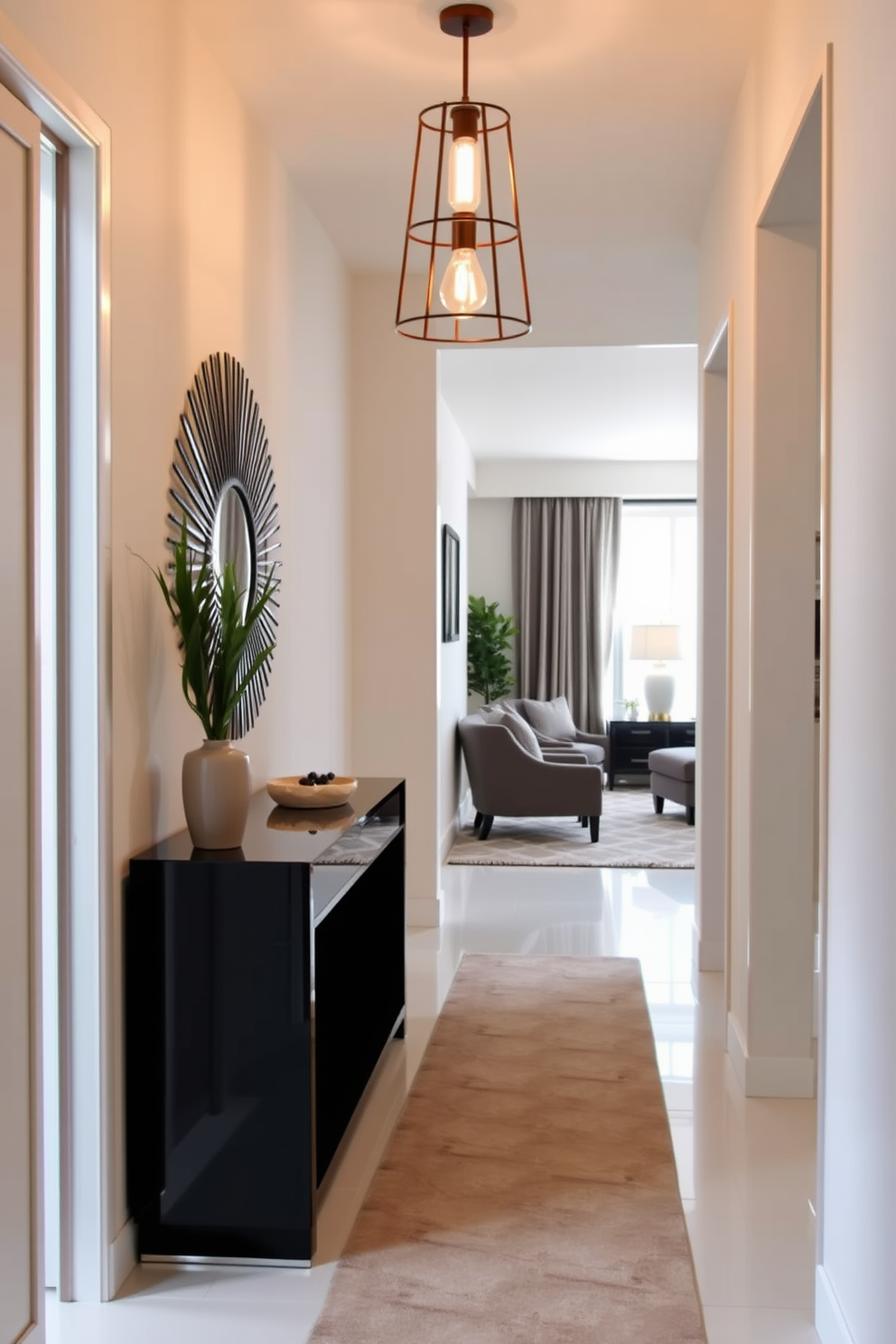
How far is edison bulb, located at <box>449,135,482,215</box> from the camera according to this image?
8.21ft

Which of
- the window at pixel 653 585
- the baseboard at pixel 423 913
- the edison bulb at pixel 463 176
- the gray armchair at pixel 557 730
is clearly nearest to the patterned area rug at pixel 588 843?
the gray armchair at pixel 557 730

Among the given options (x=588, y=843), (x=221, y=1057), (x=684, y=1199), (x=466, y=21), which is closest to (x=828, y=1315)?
(x=684, y=1199)

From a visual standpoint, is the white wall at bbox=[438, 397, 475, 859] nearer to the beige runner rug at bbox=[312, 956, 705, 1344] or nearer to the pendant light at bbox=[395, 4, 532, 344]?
the pendant light at bbox=[395, 4, 532, 344]

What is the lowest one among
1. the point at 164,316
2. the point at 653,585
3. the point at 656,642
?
the point at 656,642

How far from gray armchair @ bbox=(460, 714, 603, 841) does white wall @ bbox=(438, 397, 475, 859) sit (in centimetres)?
20

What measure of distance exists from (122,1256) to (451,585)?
19.0ft

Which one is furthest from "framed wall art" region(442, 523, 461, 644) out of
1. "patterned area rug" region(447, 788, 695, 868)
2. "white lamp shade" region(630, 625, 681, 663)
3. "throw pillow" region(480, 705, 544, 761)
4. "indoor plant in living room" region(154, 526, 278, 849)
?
"indoor plant in living room" region(154, 526, 278, 849)

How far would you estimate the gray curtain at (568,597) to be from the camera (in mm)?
10688

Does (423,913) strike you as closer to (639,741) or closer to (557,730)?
(557,730)

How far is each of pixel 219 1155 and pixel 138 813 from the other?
0.67 m

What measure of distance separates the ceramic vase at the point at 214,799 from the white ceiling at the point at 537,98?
5.75 feet

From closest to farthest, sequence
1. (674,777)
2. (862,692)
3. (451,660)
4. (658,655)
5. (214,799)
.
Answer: (862,692) < (214,799) < (451,660) < (674,777) < (658,655)

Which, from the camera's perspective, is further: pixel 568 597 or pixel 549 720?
pixel 568 597

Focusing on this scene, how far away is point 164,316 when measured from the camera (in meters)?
2.64
